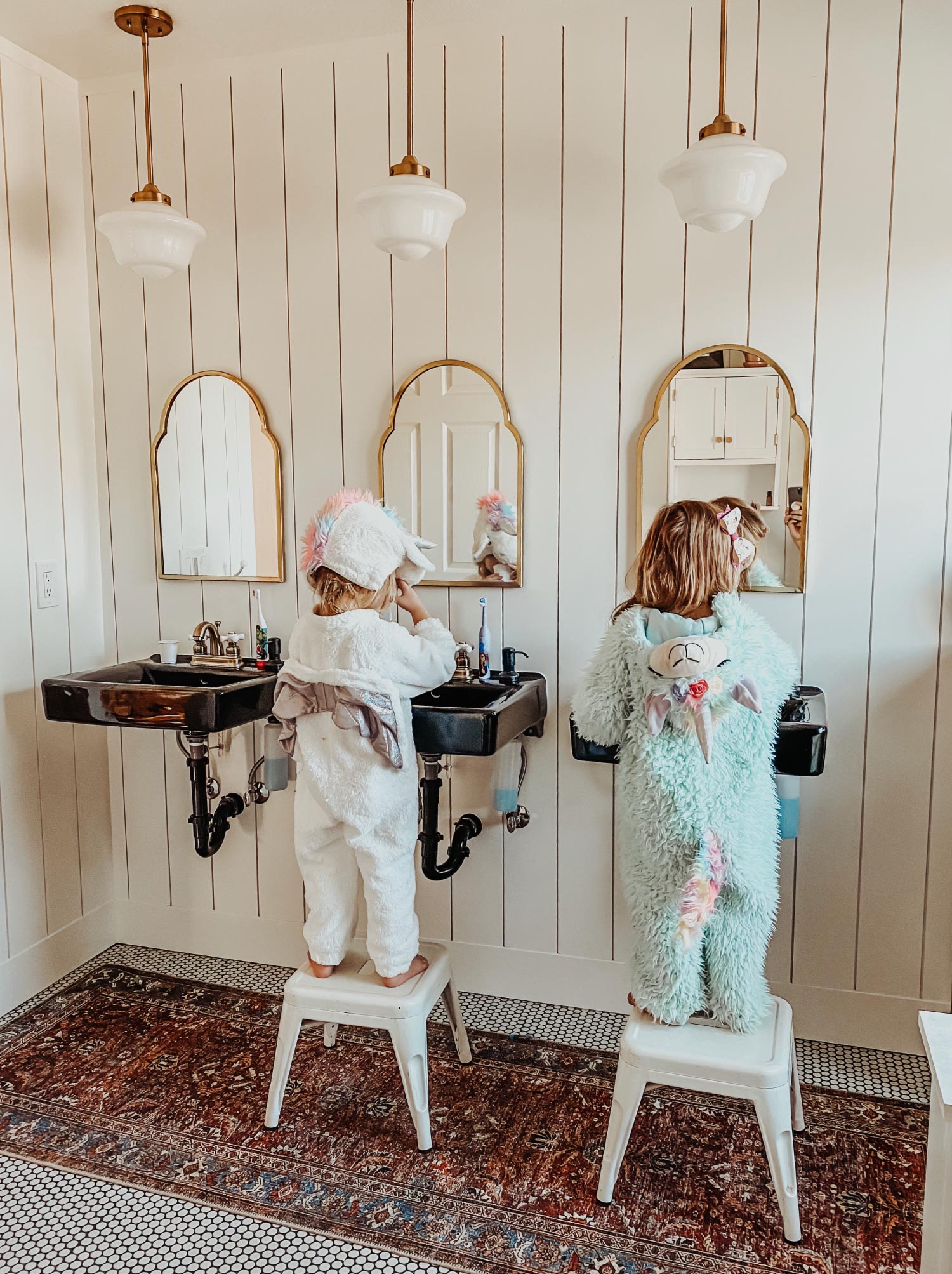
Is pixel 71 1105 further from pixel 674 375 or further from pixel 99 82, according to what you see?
pixel 99 82

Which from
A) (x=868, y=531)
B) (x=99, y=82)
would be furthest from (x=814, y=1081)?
(x=99, y=82)

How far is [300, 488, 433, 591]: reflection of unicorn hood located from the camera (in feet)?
6.53

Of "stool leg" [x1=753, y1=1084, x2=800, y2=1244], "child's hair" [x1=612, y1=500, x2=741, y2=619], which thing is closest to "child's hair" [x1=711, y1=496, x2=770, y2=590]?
"child's hair" [x1=612, y1=500, x2=741, y2=619]

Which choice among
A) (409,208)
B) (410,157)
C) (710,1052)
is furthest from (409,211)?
(710,1052)

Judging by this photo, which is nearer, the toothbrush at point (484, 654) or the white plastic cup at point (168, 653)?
the toothbrush at point (484, 654)

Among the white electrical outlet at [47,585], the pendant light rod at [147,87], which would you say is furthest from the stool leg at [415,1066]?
the pendant light rod at [147,87]

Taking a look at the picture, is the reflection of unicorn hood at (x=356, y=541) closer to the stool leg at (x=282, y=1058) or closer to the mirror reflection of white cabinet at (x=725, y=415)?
the mirror reflection of white cabinet at (x=725, y=415)

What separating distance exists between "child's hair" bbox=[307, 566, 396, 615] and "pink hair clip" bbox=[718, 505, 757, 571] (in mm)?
722

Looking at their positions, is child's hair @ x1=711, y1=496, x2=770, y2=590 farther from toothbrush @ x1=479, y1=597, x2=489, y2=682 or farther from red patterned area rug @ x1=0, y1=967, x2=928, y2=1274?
red patterned area rug @ x1=0, y1=967, x2=928, y2=1274

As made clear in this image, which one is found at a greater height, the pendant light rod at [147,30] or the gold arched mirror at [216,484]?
the pendant light rod at [147,30]

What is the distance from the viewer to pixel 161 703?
90.7 inches

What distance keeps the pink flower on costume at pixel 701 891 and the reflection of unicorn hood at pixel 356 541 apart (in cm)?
85

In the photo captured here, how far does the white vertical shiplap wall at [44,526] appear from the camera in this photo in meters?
2.55

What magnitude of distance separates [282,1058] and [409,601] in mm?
1037
